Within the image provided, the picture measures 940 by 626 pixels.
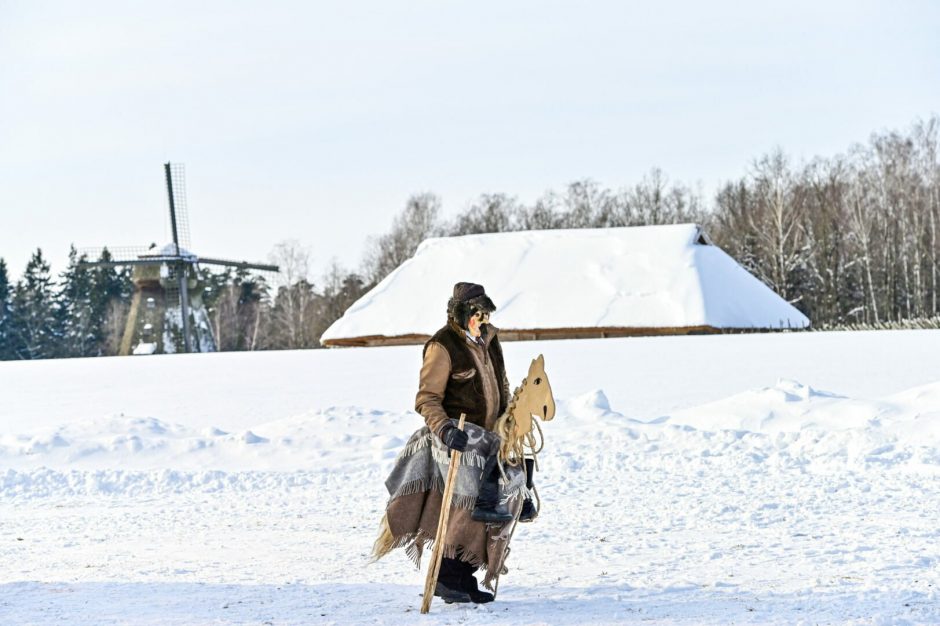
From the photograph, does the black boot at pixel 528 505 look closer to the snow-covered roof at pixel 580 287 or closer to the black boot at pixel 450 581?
the black boot at pixel 450 581

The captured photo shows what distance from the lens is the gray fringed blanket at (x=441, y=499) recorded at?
19.0 feet

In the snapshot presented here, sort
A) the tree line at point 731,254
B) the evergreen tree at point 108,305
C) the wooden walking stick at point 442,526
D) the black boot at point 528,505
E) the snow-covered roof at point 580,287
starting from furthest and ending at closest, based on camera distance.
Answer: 1. the evergreen tree at point 108,305
2. the tree line at point 731,254
3. the snow-covered roof at point 580,287
4. the black boot at point 528,505
5. the wooden walking stick at point 442,526

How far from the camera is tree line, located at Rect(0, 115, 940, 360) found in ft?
148

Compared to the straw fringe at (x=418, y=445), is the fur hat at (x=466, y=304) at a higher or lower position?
higher

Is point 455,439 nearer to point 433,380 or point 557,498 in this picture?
point 433,380

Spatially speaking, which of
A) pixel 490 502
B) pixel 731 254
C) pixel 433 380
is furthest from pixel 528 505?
pixel 731 254

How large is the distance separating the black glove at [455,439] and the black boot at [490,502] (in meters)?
0.32

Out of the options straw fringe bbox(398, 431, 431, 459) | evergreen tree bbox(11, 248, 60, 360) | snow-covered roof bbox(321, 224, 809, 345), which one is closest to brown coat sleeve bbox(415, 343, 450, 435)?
straw fringe bbox(398, 431, 431, 459)

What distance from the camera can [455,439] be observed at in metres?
5.55

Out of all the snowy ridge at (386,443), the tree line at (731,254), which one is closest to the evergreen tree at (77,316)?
the tree line at (731,254)

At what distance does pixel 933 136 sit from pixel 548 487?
136 feet

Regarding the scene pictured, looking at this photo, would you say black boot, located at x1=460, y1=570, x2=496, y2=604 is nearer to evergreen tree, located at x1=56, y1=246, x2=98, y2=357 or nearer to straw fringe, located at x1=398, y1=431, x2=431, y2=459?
straw fringe, located at x1=398, y1=431, x2=431, y2=459

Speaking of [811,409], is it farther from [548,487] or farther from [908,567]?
[908,567]

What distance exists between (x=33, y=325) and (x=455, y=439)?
59.8m
